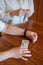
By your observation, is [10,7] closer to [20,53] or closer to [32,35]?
[32,35]

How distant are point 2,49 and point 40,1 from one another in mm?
1602

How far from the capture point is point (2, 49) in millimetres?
1223

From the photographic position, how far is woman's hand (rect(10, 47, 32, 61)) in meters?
1.13

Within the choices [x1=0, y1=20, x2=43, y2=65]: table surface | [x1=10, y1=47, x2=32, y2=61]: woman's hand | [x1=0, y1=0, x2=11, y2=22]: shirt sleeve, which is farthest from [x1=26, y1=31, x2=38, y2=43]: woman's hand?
[x1=0, y1=0, x2=11, y2=22]: shirt sleeve

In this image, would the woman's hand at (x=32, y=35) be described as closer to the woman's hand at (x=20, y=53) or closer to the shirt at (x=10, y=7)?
the woman's hand at (x=20, y=53)

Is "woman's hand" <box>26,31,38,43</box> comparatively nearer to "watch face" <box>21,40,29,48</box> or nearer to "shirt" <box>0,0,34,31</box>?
"watch face" <box>21,40,29,48</box>

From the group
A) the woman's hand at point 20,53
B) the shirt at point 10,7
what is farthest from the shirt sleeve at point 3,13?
the woman's hand at point 20,53

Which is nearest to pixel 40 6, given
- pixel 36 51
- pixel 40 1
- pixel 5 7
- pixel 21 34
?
pixel 40 1

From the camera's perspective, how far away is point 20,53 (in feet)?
3.82

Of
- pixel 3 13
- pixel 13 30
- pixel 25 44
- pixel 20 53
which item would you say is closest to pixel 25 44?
pixel 25 44

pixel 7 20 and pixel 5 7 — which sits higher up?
pixel 5 7

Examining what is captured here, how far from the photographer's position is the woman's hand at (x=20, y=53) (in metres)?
1.13

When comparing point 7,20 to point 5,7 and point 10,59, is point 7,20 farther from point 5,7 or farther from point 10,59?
point 10,59

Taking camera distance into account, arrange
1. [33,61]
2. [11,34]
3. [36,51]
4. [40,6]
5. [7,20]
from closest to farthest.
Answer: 1. [33,61]
2. [36,51]
3. [11,34]
4. [7,20]
5. [40,6]
